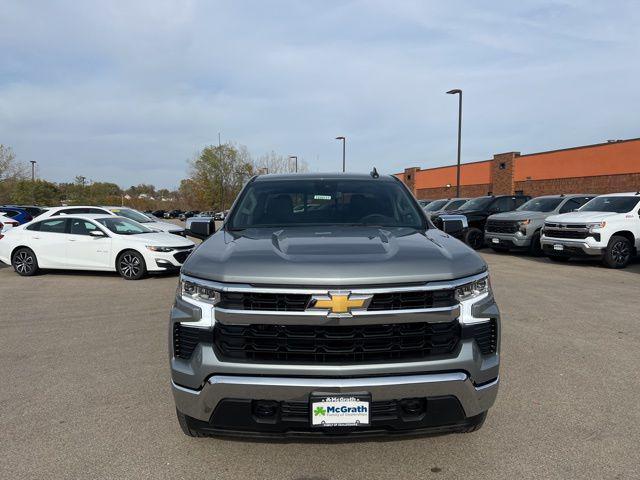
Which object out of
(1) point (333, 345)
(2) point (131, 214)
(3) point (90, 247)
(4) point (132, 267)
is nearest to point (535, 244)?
(4) point (132, 267)

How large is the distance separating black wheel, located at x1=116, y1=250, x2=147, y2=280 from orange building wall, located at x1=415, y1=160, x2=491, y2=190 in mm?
34692

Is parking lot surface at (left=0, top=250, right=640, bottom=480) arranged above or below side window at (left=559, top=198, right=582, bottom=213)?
below

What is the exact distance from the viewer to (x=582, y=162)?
3142cm

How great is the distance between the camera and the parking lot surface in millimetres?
2949

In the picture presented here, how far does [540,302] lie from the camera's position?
25.2 ft

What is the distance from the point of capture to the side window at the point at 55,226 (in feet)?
36.7

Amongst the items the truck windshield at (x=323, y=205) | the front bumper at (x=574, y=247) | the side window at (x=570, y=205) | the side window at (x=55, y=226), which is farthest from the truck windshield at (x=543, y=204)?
the side window at (x=55, y=226)

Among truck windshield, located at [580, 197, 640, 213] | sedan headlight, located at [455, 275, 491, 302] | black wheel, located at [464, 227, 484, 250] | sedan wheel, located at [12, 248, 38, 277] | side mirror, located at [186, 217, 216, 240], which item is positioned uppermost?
truck windshield, located at [580, 197, 640, 213]

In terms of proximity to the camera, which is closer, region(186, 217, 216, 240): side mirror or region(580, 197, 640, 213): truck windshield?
region(186, 217, 216, 240): side mirror

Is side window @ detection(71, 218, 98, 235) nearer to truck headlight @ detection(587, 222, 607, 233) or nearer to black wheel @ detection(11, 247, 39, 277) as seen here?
black wheel @ detection(11, 247, 39, 277)

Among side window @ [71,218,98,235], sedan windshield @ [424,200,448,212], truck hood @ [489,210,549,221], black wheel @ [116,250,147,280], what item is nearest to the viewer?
black wheel @ [116,250,147,280]

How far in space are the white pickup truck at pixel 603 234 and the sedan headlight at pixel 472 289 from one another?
10.3 meters

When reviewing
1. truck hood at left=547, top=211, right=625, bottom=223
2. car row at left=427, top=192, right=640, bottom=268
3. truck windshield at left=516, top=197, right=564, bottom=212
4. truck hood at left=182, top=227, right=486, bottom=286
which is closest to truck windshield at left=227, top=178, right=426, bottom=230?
truck hood at left=182, top=227, right=486, bottom=286

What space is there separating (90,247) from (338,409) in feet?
31.9
